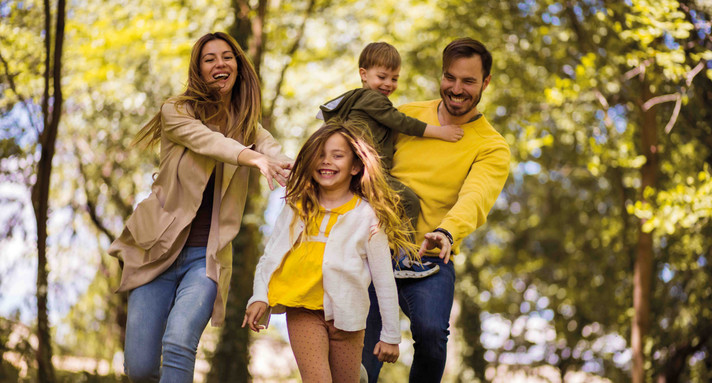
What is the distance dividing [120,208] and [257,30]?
301 cm

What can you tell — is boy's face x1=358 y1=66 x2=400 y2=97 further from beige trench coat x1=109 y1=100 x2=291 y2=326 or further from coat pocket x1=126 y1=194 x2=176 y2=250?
coat pocket x1=126 y1=194 x2=176 y2=250

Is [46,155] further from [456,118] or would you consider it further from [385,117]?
[456,118]

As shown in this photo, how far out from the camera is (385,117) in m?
4.34

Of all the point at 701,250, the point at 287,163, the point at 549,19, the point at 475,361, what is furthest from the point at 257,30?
the point at 475,361

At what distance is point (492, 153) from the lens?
174 inches

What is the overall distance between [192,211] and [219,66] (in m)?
0.75

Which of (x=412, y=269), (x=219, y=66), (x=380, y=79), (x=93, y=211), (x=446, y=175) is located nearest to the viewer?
(x=219, y=66)

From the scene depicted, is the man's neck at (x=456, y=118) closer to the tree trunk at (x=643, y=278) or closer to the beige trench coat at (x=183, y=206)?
the beige trench coat at (x=183, y=206)

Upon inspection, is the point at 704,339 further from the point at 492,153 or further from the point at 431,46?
the point at 492,153

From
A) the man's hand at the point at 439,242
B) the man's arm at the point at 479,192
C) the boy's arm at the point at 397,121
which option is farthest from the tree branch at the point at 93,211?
the man's hand at the point at 439,242

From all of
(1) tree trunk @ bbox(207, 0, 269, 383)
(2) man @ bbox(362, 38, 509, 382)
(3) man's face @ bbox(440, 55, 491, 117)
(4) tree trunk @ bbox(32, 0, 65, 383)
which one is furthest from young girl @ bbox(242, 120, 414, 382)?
(1) tree trunk @ bbox(207, 0, 269, 383)

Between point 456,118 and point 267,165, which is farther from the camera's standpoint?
point 456,118

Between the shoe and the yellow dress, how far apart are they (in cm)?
58

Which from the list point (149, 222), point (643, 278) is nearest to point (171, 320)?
point (149, 222)
